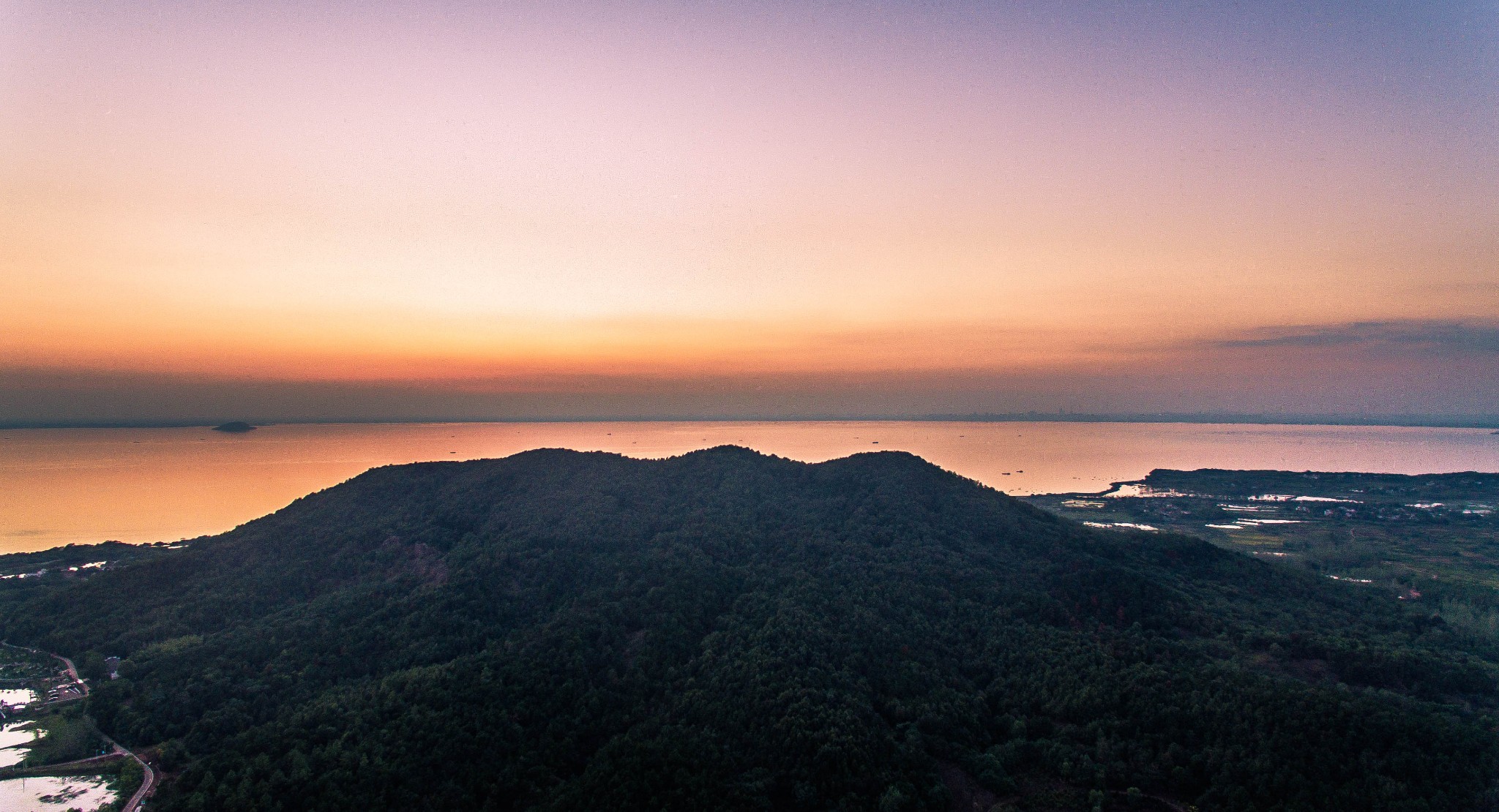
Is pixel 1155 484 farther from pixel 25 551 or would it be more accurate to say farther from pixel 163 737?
pixel 25 551

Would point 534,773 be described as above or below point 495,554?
below

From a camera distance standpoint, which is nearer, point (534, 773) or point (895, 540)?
point (534, 773)

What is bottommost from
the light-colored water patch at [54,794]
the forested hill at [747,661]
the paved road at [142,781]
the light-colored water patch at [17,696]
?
the light-colored water patch at [54,794]

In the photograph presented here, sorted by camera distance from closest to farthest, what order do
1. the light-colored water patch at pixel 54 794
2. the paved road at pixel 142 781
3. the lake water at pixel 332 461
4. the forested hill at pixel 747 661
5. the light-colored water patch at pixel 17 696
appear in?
the paved road at pixel 142 781
the forested hill at pixel 747 661
the light-colored water patch at pixel 54 794
the light-colored water patch at pixel 17 696
the lake water at pixel 332 461

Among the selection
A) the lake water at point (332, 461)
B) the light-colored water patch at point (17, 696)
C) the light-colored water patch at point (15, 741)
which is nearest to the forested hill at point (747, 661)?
the light-colored water patch at point (15, 741)

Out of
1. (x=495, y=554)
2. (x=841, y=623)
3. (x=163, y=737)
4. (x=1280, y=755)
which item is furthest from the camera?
(x=495, y=554)

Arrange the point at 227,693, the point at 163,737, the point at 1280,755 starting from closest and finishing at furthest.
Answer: the point at 1280,755
the point at 163,737
the point at 227,693

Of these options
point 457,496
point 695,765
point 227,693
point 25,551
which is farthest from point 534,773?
point 25,551

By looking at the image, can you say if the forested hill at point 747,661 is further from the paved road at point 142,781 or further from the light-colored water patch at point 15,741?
the light-colored water patch at point 15,741
